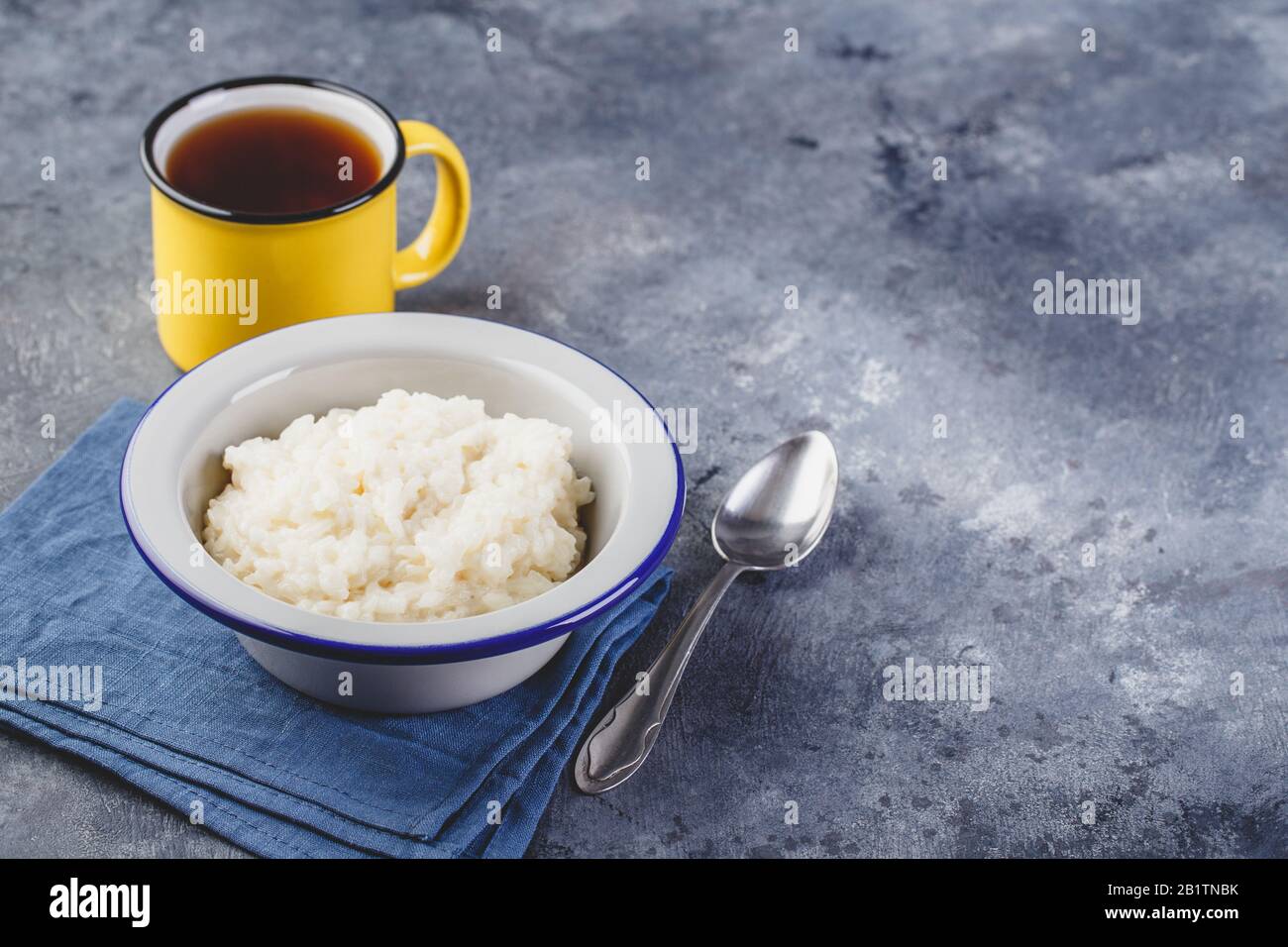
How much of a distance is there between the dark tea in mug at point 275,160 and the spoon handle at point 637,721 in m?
0.75

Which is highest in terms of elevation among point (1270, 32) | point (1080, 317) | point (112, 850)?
point (1270, 32)

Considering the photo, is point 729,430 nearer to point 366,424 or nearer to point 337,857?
point 366,424

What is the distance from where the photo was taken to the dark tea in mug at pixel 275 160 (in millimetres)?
1777

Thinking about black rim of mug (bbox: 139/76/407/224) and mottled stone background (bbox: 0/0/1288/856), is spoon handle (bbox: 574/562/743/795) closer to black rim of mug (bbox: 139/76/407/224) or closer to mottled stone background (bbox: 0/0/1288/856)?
mottled stone background (bbox: 0/0/1288/856)

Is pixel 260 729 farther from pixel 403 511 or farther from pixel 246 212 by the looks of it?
pixel 246 212

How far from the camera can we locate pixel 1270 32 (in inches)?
110

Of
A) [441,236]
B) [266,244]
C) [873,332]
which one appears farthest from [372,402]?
[873,332]

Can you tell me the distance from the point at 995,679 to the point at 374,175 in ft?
3.31

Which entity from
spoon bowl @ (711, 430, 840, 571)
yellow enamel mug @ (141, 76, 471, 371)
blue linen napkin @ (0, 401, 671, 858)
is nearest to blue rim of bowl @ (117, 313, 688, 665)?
blue linen napkin @ (0, 401, 671, 858)

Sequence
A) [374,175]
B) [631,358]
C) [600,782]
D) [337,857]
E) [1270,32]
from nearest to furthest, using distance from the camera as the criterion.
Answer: [337,857]
[600,782]
[374,175]
[631,358]
[1270,32]

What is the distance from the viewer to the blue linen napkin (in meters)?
1.33

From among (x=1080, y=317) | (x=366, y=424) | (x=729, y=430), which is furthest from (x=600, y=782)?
(x=1080, y=317)

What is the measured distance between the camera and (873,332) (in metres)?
2.07

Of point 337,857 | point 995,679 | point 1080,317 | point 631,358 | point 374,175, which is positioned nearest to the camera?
point 337,857
